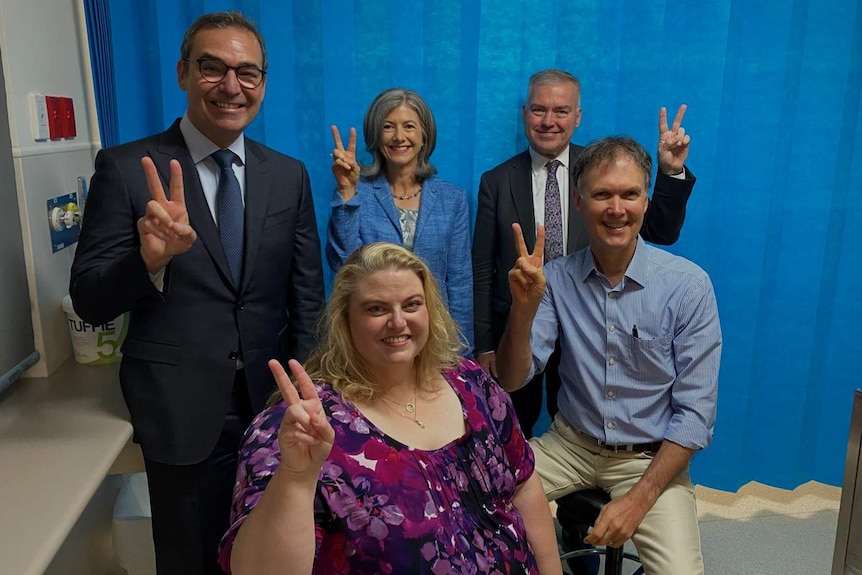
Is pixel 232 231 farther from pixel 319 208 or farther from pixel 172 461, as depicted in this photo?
pixel 319 208

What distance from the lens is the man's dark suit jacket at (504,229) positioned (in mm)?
2266

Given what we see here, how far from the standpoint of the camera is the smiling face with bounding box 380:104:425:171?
7.50 feet

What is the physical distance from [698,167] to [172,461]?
214 cm

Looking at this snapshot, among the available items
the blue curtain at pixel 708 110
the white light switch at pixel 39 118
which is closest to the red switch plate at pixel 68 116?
the white light switch at pixel 39 118

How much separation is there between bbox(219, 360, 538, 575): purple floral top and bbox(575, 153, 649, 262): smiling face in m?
0.63

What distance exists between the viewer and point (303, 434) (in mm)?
1002

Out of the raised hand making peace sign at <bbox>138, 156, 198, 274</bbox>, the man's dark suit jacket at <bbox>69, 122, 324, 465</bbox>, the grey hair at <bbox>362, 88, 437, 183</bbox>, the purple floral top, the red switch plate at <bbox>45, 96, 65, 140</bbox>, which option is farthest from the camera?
the grey hair at <bbox>362, 88, 437, 183</bbox>

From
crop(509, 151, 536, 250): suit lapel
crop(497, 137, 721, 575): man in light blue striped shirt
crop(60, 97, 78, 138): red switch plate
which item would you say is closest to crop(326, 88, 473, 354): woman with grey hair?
crop(509, 151, 536, 250): suit lapel

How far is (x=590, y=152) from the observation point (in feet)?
5.98

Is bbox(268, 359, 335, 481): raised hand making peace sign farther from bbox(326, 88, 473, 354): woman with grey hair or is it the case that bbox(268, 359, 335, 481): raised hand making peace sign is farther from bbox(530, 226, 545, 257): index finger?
bbox(326, 88, 473, 354): woman with grey hair

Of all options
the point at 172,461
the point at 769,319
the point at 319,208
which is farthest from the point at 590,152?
the point at 769,319

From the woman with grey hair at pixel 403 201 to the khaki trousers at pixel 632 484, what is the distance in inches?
20.4

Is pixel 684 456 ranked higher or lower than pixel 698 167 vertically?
lower

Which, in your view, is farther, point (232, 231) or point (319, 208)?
point (319, 208)
